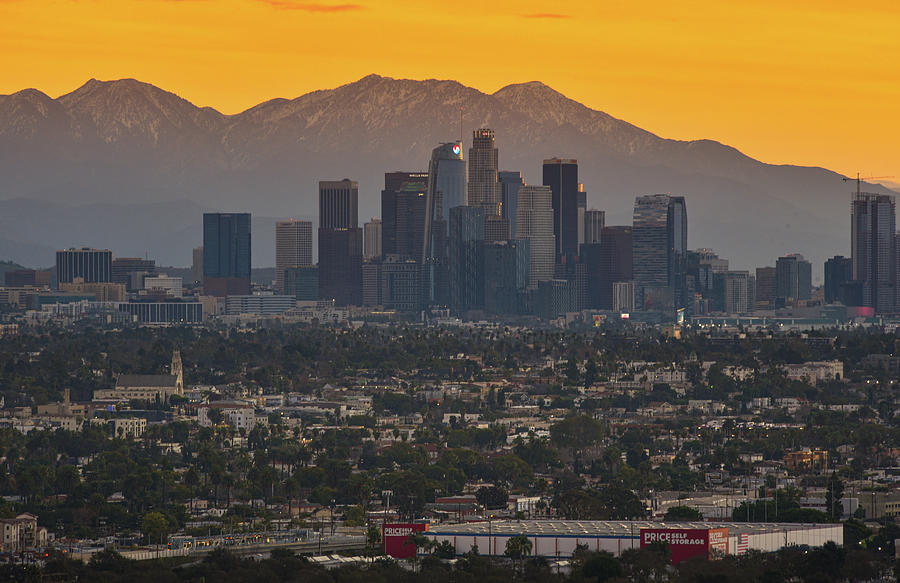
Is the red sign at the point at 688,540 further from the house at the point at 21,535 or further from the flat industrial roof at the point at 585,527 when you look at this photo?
the house at the point at 21,535

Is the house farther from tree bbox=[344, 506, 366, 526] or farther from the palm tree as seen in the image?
the palm tree

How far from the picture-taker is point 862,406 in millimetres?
196375

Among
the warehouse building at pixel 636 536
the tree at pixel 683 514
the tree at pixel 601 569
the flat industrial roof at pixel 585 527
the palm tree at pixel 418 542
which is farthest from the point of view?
the tree at pixel 683 514

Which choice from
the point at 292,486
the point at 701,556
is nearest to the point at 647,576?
the point at 701,556

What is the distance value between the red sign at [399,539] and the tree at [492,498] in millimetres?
20969

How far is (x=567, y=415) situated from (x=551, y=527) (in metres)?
86.7

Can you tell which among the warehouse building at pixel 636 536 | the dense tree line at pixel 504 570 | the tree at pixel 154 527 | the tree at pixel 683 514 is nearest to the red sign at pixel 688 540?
the warehouse building at pixel 636 536

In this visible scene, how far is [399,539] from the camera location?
101 metres

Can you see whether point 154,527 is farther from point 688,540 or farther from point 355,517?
point 688,540

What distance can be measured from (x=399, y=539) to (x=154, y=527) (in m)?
16.4

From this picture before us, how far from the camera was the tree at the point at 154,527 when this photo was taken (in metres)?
111

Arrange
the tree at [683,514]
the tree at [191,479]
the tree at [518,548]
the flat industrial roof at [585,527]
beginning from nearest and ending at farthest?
the tree at [518,548] < the flat industrial roof at [585,527] < the tree at [683,514] < the tree at [191,479]

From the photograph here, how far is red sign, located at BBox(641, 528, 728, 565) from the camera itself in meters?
97.1

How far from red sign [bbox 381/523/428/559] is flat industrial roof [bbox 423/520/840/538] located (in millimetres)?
821
